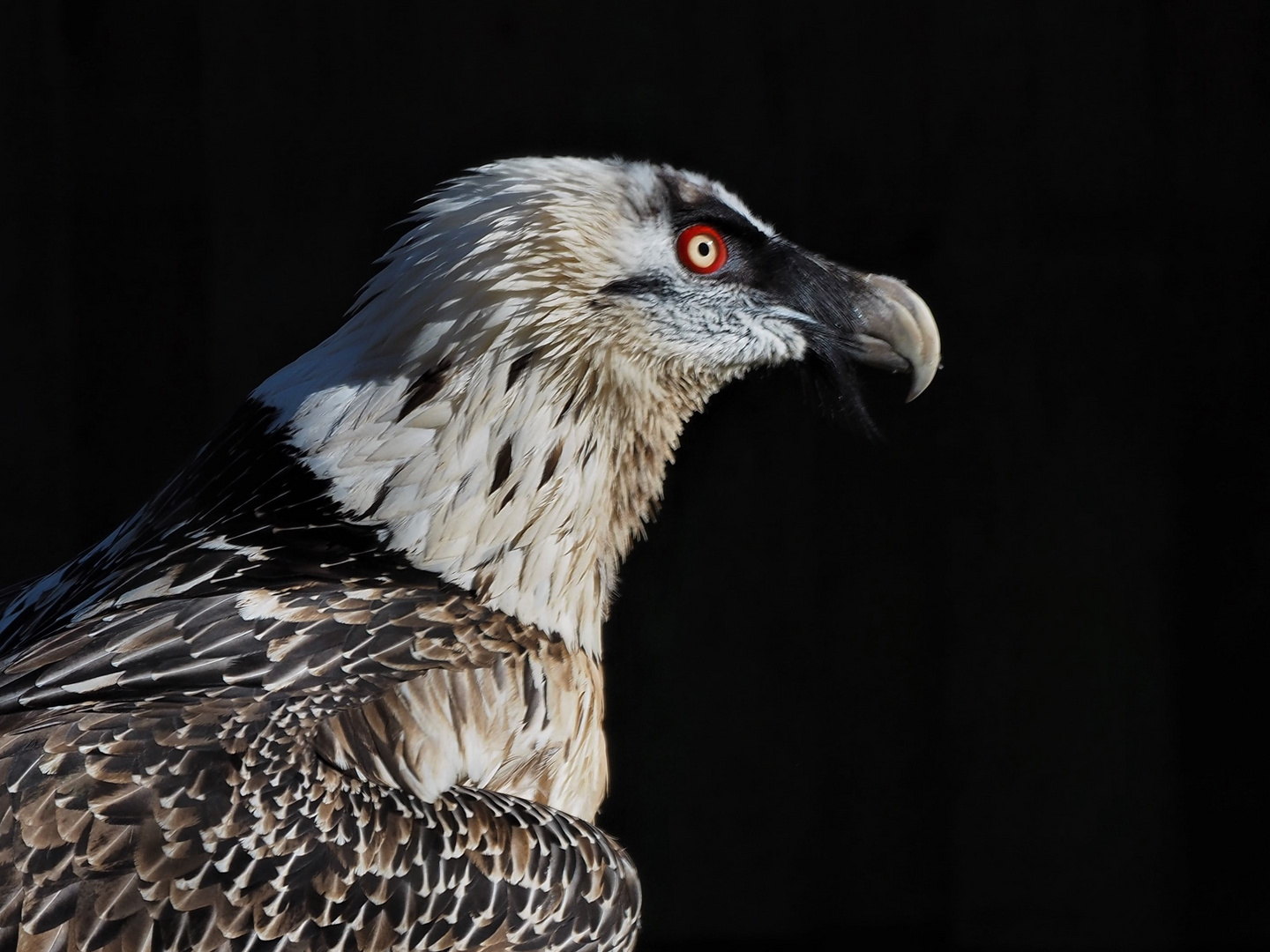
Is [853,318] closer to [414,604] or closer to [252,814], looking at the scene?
[414,604]

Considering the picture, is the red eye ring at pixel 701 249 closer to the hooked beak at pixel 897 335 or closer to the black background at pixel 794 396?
the hooked beak at pixel 897 335

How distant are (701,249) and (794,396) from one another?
6.22 feet

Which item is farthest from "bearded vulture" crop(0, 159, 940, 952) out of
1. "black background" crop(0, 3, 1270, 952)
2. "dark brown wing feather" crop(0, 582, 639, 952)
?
"black background" crop(0, 3, 1270, 952)

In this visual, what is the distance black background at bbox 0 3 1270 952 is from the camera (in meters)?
4.57

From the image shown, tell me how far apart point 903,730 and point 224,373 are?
105 inches

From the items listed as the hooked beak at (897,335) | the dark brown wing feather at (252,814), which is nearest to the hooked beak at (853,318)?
the hooked beak at (897,335)

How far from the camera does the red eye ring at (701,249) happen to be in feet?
8.69

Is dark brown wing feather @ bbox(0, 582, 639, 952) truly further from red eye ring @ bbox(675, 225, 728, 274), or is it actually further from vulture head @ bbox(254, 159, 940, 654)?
red eye ring @ bbox(675, 225, 728, 274)

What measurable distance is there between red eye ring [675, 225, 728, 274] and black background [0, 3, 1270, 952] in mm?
1943

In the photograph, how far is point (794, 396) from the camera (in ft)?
14.8

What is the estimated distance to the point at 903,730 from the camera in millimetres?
4703

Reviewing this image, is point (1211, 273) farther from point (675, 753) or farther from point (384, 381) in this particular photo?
point (384, 381)

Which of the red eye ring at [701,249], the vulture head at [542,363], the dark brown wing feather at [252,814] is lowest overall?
the dark brown wing feather at [252,814]

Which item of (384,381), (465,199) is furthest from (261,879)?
(465,199)
